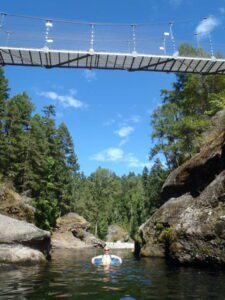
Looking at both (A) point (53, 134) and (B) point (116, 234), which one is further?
(B) point (116, 234)

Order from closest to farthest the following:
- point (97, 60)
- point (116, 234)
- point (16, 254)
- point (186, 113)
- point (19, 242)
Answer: point (16, 254) → point (19, 242) → point (97, 60) → point (186, 113) → point (116, 234)

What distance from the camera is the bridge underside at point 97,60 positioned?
21141 mm

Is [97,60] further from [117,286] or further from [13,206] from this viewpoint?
[13,206]

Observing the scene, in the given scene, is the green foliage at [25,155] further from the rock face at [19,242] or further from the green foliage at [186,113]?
the rock face at [19,242]

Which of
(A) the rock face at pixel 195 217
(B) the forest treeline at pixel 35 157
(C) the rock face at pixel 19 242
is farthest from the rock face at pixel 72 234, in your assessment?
(C) the rock face at pixel 19 242

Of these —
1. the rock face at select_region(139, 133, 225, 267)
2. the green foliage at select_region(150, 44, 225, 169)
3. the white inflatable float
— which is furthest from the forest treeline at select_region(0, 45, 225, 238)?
the white inflatable float

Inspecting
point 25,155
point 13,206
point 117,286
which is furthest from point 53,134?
point 117,286

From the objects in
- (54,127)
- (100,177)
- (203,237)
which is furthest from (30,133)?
(100,177)

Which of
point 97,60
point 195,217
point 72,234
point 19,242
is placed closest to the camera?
point 195,217

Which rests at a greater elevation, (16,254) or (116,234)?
(116,234)

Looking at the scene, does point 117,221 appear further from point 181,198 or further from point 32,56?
point 32,56

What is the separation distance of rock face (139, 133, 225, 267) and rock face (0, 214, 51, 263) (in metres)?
7.94

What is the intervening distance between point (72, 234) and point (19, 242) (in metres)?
37.2

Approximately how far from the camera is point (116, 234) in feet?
282
